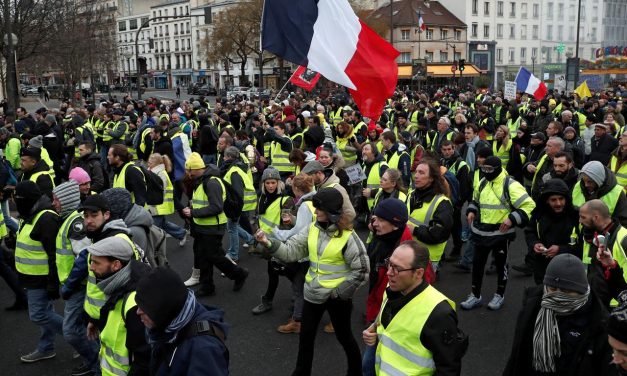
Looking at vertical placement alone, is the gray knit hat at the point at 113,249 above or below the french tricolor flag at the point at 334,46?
below

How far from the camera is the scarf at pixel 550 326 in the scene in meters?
3.28

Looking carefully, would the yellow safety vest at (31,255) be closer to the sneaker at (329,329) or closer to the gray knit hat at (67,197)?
the gray knit hat at (67,197)

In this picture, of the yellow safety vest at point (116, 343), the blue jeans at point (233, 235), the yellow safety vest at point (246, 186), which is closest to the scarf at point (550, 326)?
the yellow safety vest at point (116, 343)

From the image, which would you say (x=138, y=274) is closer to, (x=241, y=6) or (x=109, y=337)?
(x=109, y=337)

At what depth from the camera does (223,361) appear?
298 centimetres

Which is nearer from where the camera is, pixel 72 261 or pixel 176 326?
pixel 176 326

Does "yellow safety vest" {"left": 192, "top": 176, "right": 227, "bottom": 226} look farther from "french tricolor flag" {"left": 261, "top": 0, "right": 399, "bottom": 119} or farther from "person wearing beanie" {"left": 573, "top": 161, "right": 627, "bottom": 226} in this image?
"person wearing beanie" {"left": 573, "top": 161, "right": 627, "bottom": 226}

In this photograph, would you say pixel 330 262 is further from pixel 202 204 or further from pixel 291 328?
pixel 202 204

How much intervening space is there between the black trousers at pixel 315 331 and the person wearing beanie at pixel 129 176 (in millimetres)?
3786

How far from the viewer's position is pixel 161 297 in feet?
9.40

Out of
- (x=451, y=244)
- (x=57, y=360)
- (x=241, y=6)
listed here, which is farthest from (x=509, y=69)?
(x=57, y=360)

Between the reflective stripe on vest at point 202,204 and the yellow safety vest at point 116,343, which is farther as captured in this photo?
the reflective stripe on vest at point 202,204

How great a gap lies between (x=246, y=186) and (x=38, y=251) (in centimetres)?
326

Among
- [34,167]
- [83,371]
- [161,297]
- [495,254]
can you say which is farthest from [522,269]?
[34,167]
